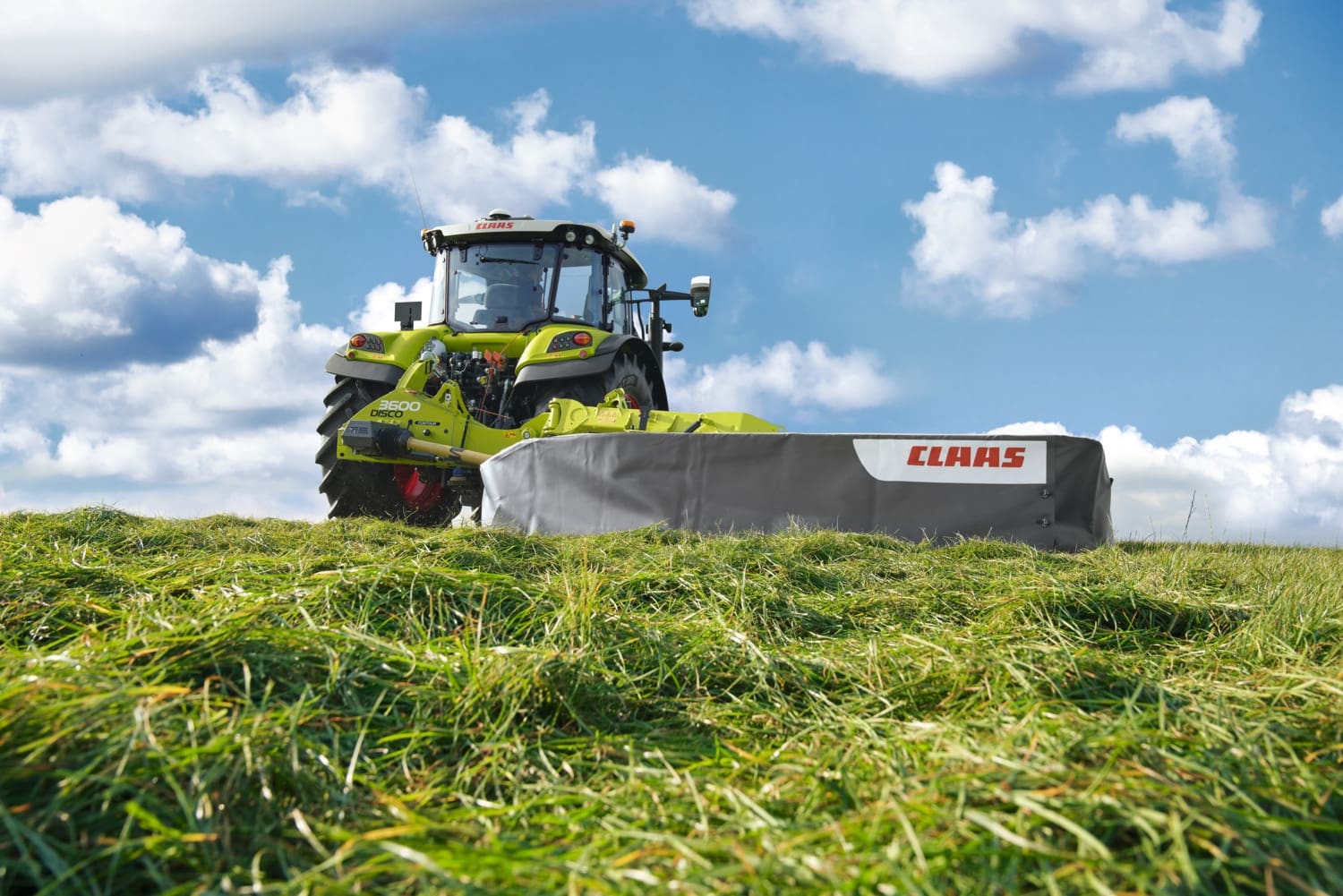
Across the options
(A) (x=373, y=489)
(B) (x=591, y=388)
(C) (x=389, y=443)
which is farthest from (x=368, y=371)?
(B) (x=591, y=388)

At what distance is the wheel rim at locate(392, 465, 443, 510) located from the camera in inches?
290

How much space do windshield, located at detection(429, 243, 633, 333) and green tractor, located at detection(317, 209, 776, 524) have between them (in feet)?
0.04

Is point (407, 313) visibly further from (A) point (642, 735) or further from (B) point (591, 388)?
(A) point (642, 735)

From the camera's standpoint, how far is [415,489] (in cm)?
741

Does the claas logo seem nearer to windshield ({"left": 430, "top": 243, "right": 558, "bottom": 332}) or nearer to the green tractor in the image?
the green tractor

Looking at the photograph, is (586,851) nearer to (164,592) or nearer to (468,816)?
(468,816)

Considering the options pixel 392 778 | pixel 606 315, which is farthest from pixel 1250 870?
pixel 606 315

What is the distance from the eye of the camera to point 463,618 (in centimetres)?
212

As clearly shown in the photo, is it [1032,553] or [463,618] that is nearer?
[463,618]

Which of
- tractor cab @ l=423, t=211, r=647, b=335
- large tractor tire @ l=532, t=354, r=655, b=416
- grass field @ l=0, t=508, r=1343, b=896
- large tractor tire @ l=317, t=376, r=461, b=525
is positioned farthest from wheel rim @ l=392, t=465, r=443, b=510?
grass field @ l=0, t=508, r=1343, b=896

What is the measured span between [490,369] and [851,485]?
352cm

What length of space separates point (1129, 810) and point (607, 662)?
1.02 m

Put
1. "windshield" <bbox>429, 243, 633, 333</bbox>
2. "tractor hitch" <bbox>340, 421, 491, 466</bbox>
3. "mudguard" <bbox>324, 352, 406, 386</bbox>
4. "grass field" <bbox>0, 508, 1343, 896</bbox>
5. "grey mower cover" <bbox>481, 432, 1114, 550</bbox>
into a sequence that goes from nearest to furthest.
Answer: "grass field" <bbox>0, 508, 1343, 896</bbox> → "grey mower cover" <bbox>481, 432, 1114, 550</bbox> → "tractor hitch" <bbox>340, 421, 491, 466</bbox> → "mudguard" <bbox>324, 352, 406, 386</bbox> → "windshield" <bbox>429, 243, 633, 333</bbox>

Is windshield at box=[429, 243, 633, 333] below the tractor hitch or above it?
above
